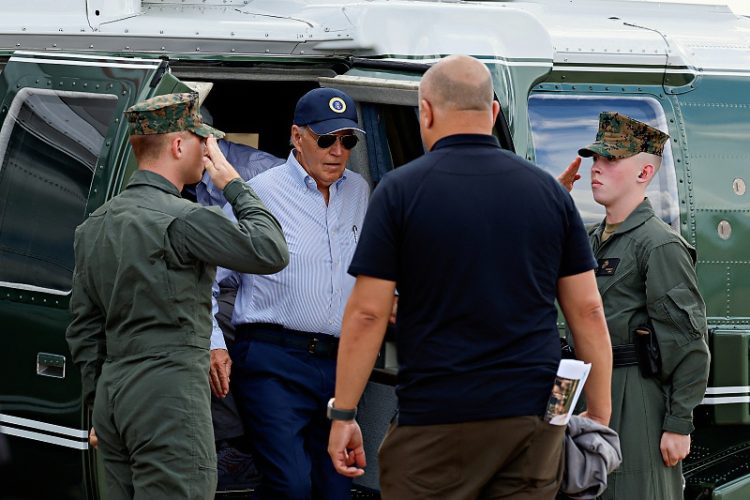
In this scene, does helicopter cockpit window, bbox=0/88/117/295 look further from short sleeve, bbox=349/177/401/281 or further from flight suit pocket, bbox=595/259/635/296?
flight suit pocket, bbox=595/259/635/296

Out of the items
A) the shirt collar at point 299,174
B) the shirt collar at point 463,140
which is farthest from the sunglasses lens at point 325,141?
the shirt collar at point 463,140

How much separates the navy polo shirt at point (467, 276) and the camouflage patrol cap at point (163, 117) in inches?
37.8

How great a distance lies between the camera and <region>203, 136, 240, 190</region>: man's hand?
4336 mm

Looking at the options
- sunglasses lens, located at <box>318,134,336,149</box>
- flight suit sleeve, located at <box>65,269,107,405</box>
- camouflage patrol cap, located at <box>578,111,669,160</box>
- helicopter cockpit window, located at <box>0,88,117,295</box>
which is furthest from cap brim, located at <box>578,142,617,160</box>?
flight suit sleeve, located at <box>65,269,107,405</box>

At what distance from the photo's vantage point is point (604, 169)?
480 centimetres

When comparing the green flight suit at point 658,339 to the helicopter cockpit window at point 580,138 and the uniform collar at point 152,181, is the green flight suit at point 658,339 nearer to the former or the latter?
the helicopter cockpit window at point 580,138

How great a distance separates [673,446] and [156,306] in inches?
78.1

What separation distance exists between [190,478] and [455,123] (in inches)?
55.0

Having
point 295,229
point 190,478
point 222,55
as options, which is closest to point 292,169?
point 295,229

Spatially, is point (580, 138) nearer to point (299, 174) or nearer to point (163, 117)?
point (299, 174)

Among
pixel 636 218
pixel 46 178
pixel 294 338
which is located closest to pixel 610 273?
pixel 636 218

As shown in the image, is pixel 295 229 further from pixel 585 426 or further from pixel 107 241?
pixel 585 426

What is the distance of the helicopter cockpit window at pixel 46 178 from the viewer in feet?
15.9

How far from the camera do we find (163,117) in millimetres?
4125
